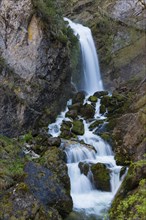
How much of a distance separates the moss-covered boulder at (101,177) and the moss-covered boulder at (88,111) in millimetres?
7190

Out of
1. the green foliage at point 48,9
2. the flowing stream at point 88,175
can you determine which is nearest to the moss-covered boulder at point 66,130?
the flowing stream at point 88,175

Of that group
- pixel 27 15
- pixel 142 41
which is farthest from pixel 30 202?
pixel 142 41

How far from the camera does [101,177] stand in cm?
1568

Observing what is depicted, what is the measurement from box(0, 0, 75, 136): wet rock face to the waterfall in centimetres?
587

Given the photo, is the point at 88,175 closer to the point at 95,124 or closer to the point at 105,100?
the point at 95,124

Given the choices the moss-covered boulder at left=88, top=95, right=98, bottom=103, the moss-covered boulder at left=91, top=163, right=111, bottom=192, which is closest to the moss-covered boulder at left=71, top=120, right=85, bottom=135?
A: the moss-covered boulder at left=88, top=95, right=98, bottom=103

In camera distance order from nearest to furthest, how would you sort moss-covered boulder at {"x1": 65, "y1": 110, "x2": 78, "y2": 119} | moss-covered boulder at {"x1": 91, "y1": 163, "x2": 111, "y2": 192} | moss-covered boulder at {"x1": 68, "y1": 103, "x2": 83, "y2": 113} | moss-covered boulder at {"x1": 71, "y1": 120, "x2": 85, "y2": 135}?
moss-covered boulder at {"x1": 91, "y1": 163, "x2": 111, "y2": 192} < moss-covered boulder at {"x1": 71, "y1": 120, "x2": 85, "y2": 135} < moss-covered boulder at {"x1": 65, "y1": 110, "x2": 78, "y2": 119} < moss-covered boulder at {"x1": 68, "y1": 103, "x2": 83, "y2": 113}

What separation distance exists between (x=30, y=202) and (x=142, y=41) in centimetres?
2266

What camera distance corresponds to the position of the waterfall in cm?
2836

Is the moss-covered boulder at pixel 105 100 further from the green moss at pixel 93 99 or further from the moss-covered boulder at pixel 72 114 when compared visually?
the moss-covered boulder at pixel 72 114

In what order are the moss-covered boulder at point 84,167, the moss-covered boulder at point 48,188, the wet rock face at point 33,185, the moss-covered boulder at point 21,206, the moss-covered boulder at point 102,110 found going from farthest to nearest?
the moss-covered boulder at point 102,110, the moss-covered boulder at point 84,167, the moss-covered boulder at point 48,188, the wet rock face at point 33,185, the moss-covered boulder at point 21,206

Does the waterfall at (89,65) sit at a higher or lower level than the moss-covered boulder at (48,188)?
higher

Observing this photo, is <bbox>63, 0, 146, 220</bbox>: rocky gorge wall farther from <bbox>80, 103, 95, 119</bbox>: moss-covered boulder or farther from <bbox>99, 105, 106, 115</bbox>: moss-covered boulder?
<bbox>80, 103, 95, 119</bbox>: moss-covered boulder

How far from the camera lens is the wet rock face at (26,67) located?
19734mm
